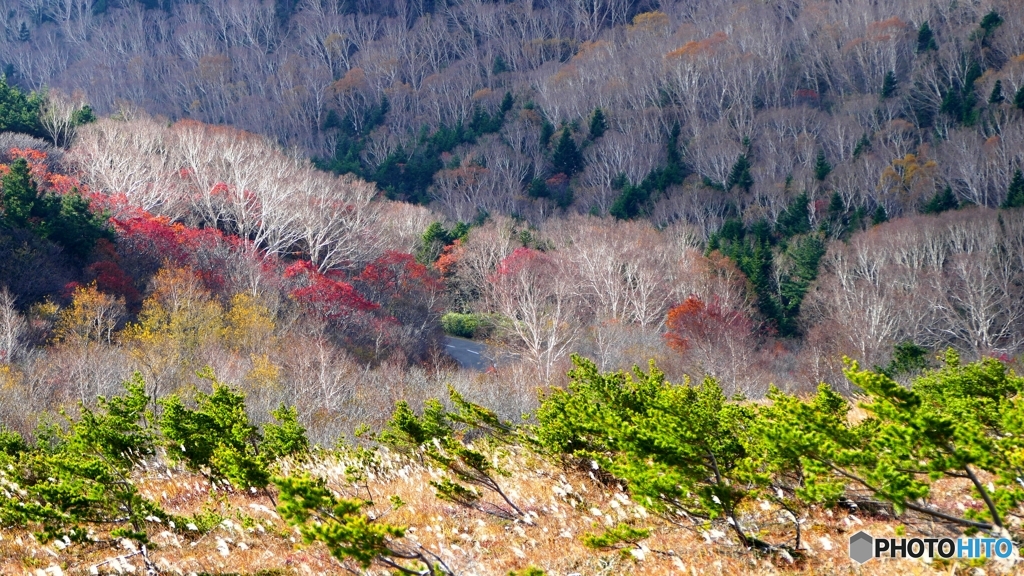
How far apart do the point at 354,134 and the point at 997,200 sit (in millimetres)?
62187

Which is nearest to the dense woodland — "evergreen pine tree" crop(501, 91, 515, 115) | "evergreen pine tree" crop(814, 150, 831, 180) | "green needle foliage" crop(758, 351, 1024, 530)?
"green needle foliage" crop(758, 351, 1024, 530)

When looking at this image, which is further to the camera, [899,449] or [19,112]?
[19,112]

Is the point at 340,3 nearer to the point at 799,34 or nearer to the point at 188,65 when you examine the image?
the point at 188,65

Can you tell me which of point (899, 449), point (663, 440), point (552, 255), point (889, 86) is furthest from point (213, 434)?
point (889, 86)

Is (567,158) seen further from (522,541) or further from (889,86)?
(522,541)

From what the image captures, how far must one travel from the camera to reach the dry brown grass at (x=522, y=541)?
219 inches

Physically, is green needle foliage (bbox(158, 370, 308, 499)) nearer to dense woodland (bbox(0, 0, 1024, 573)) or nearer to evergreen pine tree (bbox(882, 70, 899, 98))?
dense woodland (bbox(0, 0, 1024, 573))

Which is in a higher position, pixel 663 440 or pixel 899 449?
pixel 899 449

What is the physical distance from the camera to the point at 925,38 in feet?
227

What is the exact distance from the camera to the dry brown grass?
556 centimetres

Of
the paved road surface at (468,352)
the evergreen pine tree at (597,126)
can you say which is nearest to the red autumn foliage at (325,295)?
the paved road surface at (468,352)

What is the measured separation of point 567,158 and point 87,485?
222 feet

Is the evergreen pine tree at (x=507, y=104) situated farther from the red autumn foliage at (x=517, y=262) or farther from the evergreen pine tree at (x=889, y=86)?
the red autumn foliage at (x=517, y=262)

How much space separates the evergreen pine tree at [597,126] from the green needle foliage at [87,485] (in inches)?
2676
